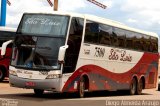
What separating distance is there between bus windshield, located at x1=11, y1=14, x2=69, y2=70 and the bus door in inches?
15.7

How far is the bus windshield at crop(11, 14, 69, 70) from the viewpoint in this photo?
65.2ft

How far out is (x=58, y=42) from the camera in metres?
20.0

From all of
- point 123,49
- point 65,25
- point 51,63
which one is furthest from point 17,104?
point 123,49

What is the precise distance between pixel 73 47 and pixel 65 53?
72 cm

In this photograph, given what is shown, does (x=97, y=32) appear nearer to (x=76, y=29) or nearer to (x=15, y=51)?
(x=76, y=29)

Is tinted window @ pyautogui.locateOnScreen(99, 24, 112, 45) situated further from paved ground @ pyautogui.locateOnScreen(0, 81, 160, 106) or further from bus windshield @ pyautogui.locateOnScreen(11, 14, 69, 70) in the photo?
bus windshield @ pyautogui.locateOnScreen(11, 14, 69, 70)

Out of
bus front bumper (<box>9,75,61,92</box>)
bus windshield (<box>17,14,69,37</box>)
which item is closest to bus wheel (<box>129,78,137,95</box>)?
bus windshield (<box>17,14,69,37</box>)

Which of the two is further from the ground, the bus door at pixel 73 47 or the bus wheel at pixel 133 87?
the bus door at pixel 73 47

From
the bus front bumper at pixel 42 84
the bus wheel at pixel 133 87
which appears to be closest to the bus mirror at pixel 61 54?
the bus front bumper at pixel 42 84

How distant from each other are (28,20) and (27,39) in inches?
37.0

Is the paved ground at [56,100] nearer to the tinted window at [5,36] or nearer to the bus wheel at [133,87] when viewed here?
the bus wheel at [133,87]

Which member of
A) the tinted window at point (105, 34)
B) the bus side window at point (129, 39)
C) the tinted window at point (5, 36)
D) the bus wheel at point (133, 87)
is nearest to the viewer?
the tinted window at point (105, 34)

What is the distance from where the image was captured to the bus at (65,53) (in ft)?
65.0

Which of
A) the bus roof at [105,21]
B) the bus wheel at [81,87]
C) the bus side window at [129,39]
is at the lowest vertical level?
the bus wheel at [81,87]
